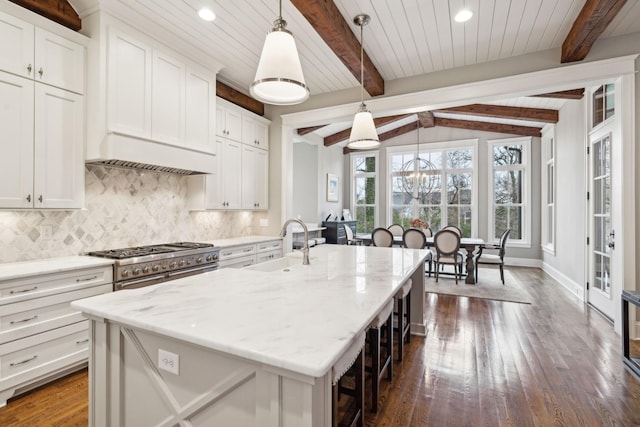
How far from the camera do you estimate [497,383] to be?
92.1 inches

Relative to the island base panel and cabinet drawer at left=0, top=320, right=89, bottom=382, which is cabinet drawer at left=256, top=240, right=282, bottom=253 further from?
the island base panel

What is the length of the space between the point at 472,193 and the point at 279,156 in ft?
16.5

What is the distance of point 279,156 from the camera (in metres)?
4.92

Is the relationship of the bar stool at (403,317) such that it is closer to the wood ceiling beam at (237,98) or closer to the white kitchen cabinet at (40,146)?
the white kitchen cabinet at (40,146)

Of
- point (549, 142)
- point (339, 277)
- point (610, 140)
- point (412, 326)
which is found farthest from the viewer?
point (549, 142)

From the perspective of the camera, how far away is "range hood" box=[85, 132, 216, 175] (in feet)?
8.79

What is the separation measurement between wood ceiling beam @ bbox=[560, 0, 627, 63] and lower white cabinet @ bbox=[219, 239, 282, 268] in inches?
157

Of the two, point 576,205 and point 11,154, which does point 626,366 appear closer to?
point 576,205

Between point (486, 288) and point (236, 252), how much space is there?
3956mm

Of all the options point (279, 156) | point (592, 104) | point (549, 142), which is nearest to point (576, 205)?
point (592, 104)

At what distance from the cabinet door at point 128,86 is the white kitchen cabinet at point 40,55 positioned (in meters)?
0.25

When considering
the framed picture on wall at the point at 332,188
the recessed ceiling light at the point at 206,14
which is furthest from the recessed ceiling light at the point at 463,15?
the framed picture on wall at the point at 332,188

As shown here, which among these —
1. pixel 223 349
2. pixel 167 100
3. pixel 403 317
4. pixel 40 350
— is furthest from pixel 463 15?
pixel 40 350

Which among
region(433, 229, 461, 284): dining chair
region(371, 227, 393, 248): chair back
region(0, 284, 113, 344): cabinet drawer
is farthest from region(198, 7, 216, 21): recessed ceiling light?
region(433, 229, 461, 284): dining chair
